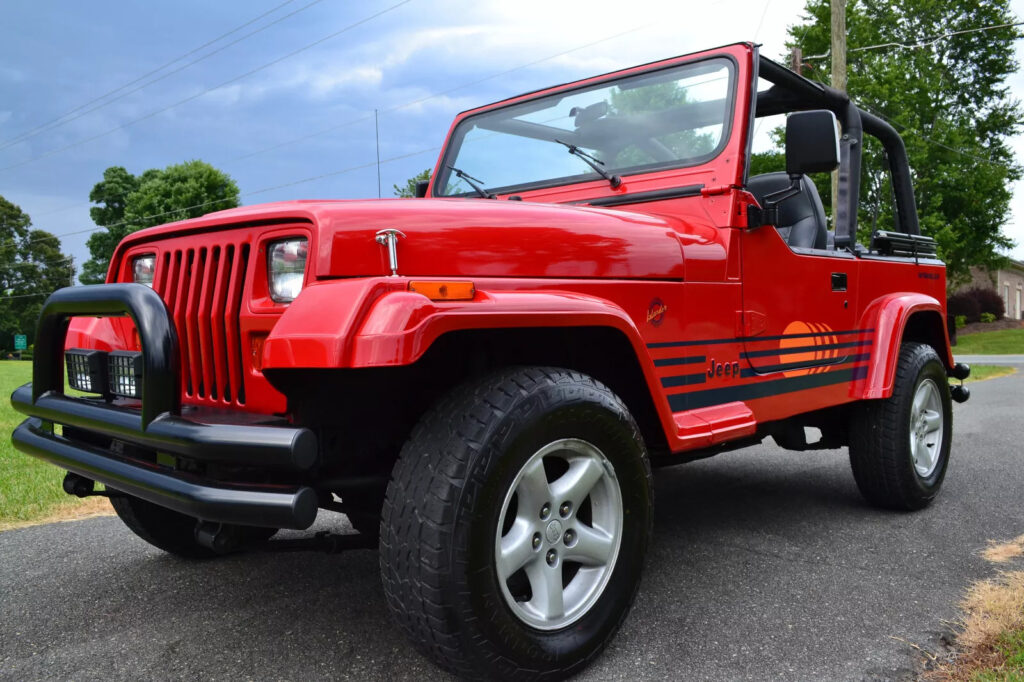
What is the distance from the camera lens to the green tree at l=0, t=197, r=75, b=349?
5684 cm

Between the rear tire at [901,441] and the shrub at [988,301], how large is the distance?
35689 millimetres

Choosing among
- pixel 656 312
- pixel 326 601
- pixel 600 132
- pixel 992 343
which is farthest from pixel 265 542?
pixel 992 343

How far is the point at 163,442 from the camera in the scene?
6.38ft

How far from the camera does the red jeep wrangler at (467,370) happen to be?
1.90 meters

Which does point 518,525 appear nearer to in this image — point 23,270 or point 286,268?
point 286,268

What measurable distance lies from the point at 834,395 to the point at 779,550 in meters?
0.79

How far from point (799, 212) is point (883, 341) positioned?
3.11ft

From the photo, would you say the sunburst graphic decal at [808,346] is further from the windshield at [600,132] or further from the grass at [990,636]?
the grass at [990,636]

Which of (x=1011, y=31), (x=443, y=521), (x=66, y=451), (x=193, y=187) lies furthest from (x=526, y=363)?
(x=193, y=187)

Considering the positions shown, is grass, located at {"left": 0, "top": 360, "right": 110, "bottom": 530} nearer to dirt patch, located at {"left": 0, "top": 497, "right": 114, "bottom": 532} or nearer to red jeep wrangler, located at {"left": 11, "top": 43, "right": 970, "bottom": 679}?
dirt patch, located at {"left": 0, "top": 497, "right": 114, "bottom": 532}

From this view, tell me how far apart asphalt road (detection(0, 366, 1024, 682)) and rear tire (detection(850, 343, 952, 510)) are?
137mm

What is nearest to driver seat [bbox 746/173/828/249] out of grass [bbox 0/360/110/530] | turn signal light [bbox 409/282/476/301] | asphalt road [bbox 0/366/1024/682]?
asphalt road [bbox 0/366/1024/682]

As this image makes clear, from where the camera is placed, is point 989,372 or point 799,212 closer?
point 799,212

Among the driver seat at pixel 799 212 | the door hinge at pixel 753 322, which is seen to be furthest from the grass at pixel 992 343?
the door hinge at pixel 753 322
